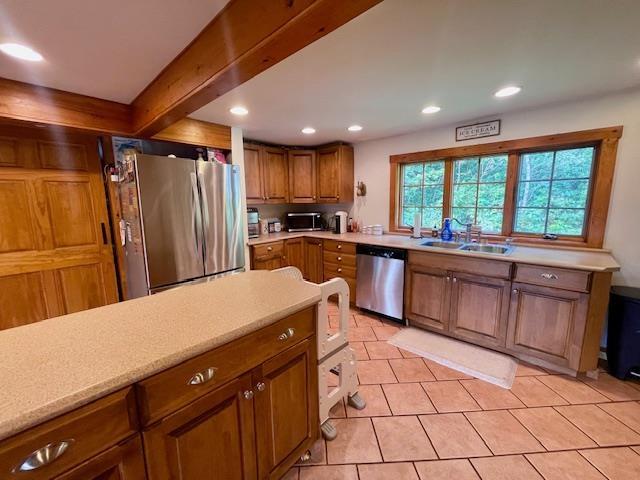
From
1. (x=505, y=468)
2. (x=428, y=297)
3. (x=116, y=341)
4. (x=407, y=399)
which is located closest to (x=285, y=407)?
(x=116, y=341)

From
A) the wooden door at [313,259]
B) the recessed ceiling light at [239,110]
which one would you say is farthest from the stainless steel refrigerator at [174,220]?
the wooden door at [313,259]

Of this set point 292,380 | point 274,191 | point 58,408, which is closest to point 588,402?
point 292,380

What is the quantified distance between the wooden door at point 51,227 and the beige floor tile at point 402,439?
2.56m

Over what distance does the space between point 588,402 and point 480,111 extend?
2408 millimetres

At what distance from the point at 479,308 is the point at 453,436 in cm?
115

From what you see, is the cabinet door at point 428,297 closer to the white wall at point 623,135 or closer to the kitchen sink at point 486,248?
the kitchen sink at point 486,248

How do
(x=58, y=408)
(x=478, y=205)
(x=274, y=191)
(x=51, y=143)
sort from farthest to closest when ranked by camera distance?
(x=274, y=191)
(x=478, y=205)
(x=51, y=143)
(x=58, y=408)

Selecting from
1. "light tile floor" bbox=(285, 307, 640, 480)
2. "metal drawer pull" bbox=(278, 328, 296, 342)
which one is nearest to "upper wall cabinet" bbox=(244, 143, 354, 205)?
"light tile floor" bbox=(285, 307, 640, 480)

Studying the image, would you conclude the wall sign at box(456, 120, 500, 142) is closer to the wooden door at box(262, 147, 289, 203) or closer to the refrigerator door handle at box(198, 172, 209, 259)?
the wooden door at box(262, 147, 289, 203)

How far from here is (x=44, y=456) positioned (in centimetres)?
63

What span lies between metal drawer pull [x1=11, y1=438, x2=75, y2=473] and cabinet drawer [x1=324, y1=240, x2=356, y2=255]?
273 cm

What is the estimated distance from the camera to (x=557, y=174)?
95.9 inches

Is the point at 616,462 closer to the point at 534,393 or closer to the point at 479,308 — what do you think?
the point at 534,393

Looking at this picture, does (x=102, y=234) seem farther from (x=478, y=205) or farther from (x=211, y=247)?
(x=478, y=205)
